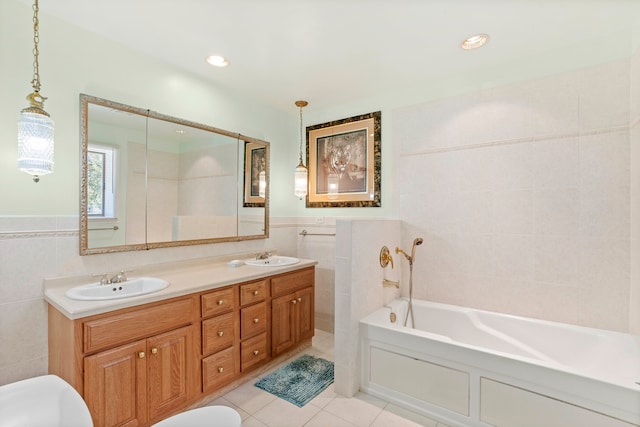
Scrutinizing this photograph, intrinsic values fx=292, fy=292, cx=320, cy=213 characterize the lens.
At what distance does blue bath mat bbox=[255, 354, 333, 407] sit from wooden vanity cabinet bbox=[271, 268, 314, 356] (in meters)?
0.18

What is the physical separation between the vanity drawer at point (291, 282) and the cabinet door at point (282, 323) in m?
0.06

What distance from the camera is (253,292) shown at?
233cm

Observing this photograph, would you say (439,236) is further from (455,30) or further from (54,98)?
(54,98)

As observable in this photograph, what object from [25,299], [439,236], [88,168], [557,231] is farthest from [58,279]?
[557,231]

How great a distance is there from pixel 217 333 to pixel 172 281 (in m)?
0.48

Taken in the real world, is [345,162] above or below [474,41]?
below

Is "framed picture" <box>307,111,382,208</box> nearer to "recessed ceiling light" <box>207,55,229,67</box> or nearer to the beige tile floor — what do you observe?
"recessed ceiling light" <box>207,55,229,67</box>

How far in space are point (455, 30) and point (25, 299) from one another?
311 cm

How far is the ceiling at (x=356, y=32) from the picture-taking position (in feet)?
5.64

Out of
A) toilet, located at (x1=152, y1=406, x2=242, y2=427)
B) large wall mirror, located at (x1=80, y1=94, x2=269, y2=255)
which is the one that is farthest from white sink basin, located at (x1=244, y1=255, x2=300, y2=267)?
toilet, located at (x1=152, y1=406, x2=242, y2=427)

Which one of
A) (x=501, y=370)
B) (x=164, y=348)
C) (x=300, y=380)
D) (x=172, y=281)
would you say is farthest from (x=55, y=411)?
(x=501, y=370)

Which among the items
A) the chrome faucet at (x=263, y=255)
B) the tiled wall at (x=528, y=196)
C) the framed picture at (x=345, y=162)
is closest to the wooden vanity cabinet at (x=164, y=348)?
the chrome faucet at (x=263, y=255)

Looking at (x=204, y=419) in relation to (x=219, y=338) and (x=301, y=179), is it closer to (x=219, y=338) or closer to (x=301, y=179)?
(x=219, y=338)

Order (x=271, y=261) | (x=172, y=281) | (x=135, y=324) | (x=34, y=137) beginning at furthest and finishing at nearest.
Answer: (x=271, y=261) < (x=172, y=281) < (x=135, y=324) < (x=34, y=137)
